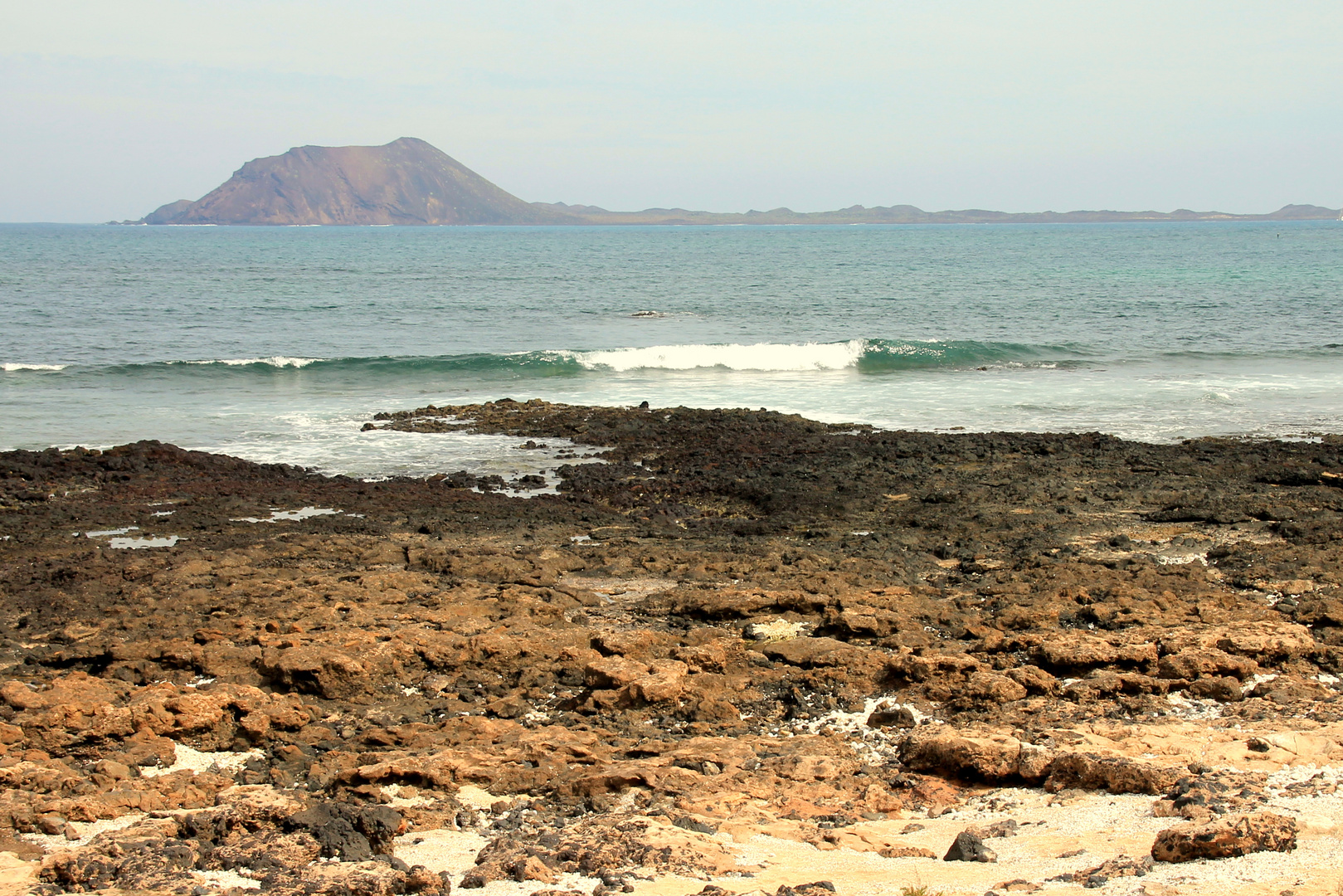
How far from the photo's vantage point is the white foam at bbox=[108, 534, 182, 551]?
1107 cm

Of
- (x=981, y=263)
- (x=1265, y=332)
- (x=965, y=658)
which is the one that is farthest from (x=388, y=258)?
(x=965, y=658)

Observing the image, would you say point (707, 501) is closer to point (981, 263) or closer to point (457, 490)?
point (457, 490)

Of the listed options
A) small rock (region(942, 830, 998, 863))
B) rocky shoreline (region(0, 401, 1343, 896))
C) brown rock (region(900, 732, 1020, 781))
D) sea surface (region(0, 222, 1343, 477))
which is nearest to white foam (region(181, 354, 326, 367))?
sea surface (region(0, 222, 1343, 477))

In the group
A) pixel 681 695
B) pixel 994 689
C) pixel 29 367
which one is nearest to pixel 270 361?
pixel 29 367

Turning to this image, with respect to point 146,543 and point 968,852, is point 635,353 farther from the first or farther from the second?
point 968,852

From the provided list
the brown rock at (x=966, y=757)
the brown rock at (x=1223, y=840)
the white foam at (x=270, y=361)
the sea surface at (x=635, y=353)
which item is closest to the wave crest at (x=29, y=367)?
the sea surface at (x=635, y=353)

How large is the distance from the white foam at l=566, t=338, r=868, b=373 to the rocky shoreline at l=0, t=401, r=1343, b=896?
1754 centimetres

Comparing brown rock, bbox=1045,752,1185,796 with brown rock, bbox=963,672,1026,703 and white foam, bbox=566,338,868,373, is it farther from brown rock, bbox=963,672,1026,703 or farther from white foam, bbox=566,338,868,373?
white foam, bbox=566,338,868,373

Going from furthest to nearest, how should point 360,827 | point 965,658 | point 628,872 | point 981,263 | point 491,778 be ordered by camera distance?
1. point 981,263
2. point 965,658
3. point 491,778
4. point 360,827
5. point 628,872

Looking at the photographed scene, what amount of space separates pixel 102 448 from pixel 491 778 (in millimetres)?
15065

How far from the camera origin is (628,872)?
14.7ft

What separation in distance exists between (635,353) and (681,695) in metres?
24.9

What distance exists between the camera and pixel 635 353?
31.2 m

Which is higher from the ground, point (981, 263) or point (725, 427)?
point (981, 263)
